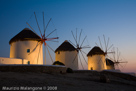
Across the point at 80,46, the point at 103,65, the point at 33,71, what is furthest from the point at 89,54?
the point at 33,71

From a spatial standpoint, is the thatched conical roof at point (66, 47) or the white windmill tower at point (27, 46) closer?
the white windmill tower at point (27, 46)

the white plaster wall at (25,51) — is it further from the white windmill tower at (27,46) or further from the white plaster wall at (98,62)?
the white plaster wall at (98,62)

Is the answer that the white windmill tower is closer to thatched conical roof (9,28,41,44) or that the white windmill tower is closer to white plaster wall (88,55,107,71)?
thatched conical roof (9,28,41,44)

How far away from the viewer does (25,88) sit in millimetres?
7133

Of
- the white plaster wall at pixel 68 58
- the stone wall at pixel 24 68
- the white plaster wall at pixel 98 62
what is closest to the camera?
the stone wall at pixel 24 68

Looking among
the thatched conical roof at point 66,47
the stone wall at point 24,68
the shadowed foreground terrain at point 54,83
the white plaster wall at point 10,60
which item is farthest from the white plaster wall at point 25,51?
the thatched conical roof at point 66,47

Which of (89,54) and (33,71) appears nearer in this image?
(33,71)

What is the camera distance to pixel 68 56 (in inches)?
1220

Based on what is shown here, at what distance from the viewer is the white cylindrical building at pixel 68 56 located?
30953mm

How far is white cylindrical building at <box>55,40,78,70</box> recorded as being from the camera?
1219 inches

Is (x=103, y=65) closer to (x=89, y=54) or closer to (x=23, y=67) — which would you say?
(x=89, y=54)

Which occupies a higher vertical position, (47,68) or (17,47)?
(17,47)

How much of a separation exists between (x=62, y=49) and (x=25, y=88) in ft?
79.9

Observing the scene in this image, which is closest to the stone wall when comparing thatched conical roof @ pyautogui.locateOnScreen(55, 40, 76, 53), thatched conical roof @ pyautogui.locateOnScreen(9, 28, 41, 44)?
thatched conical roof @ pyautogui.locateOnScreen(9, 28, 41, 44)
